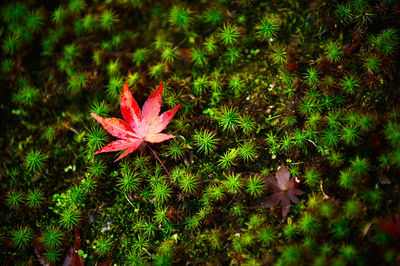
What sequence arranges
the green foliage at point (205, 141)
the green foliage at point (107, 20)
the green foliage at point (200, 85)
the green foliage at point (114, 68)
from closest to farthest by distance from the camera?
the green foliage at point (205, 141) → the green foliage at point (200, 85) → the green foliage at point (114, 68) → the green foliage at point (107, 20)

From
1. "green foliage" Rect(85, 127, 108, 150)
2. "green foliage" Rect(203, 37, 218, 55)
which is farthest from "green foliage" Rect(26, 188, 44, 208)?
"green foliage" Rect(203, 37, 218, 55)

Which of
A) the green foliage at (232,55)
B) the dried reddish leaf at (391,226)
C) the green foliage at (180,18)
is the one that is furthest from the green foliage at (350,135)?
the green foliage at (180,18)

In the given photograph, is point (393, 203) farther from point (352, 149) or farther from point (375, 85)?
point (375, 85)

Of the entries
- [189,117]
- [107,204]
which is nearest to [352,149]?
[189,117]

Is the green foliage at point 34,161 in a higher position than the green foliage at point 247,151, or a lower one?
lower

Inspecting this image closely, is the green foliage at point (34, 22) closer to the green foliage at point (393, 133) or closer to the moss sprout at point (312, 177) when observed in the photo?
the moss sprout at point (312, 177)

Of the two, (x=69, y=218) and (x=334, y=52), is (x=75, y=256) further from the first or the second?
(x=334, y=52)

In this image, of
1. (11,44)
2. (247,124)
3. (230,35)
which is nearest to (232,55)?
(230,35)

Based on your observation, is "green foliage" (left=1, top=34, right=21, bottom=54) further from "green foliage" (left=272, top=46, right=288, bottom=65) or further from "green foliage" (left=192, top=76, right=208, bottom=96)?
"green foliage" (left=272, top=46, right=288, bottom=65)
